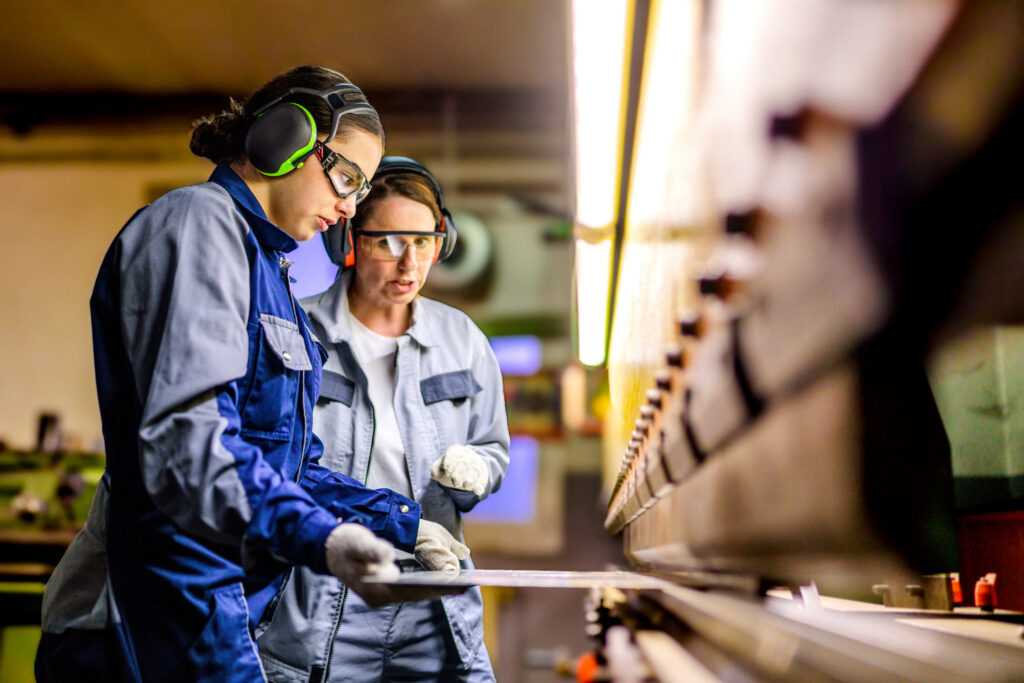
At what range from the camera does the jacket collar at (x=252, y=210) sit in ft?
4.58

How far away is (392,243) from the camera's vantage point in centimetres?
187

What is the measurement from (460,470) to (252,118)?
0.85 metres

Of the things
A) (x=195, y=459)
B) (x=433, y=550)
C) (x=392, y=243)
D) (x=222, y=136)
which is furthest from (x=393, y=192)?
(x=195, y=459)

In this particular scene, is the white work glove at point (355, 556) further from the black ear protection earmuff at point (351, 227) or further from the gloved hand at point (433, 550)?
the black ear protection earmuff at point (351, 227)

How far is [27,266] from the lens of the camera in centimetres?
653

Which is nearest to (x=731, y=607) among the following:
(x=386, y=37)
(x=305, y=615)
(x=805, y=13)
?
(x=805, y=13)

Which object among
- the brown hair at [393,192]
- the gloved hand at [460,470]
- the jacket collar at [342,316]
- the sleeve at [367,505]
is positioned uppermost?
the brown hair at [393,192]

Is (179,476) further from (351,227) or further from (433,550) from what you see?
(351,227)

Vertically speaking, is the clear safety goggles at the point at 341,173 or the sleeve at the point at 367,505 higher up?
the clear safety goggles at the point at 341,173

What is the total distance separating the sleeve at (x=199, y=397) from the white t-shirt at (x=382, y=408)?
582 millimetres

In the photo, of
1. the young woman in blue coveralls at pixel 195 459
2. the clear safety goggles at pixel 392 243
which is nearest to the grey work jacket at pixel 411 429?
the clear safety goggles at pixel 392 243

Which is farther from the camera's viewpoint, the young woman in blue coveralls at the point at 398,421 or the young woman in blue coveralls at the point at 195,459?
the young woman in blue coveralls at the point at 398,421

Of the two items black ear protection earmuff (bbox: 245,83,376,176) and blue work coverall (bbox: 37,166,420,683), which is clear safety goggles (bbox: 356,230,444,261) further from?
blue work coverall (bbox: 37,166,420,683)

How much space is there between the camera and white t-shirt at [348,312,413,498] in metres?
1.79
